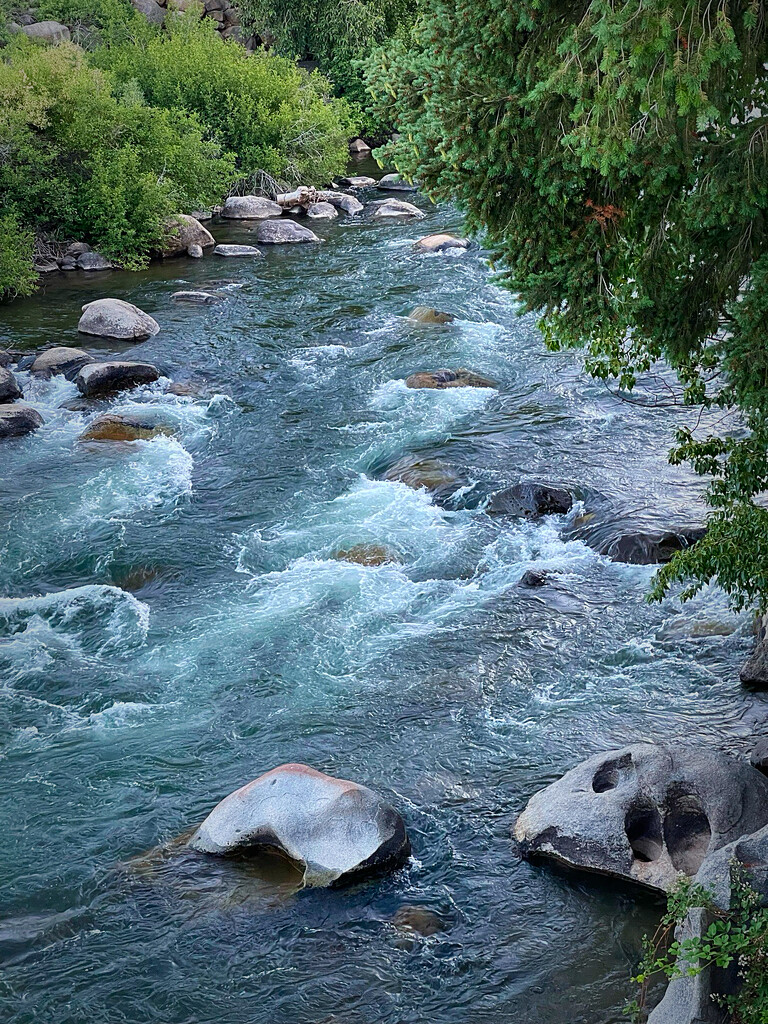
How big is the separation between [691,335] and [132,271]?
19.8m

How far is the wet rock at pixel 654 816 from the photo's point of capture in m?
7.25

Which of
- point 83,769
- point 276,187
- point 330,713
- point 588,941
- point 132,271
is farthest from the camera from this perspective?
point 276,187

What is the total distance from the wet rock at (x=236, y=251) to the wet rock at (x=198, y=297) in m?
3.40

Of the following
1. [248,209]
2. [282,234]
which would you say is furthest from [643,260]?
[248,209]

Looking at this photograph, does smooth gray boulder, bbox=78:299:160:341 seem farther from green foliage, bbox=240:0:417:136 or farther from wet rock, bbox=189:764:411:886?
green foliage, bbox=240:0:417:136

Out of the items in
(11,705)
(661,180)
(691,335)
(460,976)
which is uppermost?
(661,180)

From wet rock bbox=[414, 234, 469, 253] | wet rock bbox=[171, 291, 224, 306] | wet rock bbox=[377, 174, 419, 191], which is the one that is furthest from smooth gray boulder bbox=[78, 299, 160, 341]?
wet rock bbox=[377, 174, 419, 191]

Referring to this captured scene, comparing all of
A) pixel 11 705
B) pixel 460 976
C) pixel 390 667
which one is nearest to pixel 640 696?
pixel 390 667

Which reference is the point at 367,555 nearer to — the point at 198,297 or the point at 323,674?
the point at 323,674

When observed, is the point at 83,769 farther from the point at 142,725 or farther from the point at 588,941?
the point at 588,941

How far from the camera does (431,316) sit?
19625mm

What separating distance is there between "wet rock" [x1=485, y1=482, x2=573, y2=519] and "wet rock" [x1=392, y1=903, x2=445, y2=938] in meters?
6.23

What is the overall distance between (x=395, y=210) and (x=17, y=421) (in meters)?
14.8

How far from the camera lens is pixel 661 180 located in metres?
5.83
